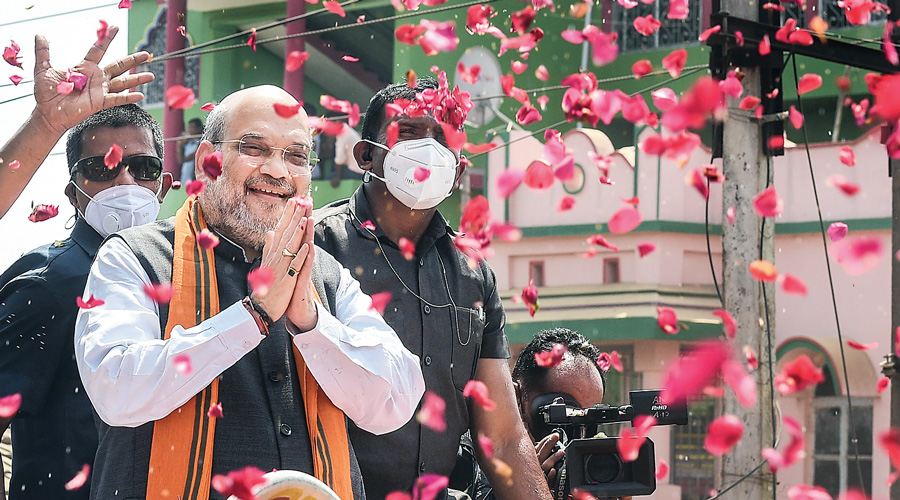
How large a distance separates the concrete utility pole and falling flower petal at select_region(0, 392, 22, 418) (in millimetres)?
4745

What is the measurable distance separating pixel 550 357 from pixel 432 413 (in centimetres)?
119

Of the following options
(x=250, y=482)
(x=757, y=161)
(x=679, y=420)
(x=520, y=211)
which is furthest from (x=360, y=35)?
(x=250, y=482)

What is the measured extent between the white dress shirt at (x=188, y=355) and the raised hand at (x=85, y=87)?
0.69 m

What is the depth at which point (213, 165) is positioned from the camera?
11.2 feet

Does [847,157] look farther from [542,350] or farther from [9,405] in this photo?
[9,405]

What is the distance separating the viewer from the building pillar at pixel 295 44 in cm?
1756

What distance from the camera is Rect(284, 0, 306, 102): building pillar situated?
1756 centimetres

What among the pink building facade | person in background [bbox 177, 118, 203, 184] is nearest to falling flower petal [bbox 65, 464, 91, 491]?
the pink building facade

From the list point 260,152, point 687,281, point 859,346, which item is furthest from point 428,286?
point 687,281

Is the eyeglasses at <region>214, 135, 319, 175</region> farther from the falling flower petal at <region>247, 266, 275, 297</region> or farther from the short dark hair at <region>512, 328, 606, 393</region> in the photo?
the short dark hair at <region>512, 328, 606, 393</region>

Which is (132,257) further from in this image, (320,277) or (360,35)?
(360,35)

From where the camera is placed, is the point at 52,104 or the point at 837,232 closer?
the point at 52,104

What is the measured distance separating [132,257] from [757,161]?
4.86m

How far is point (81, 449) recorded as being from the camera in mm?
3645
